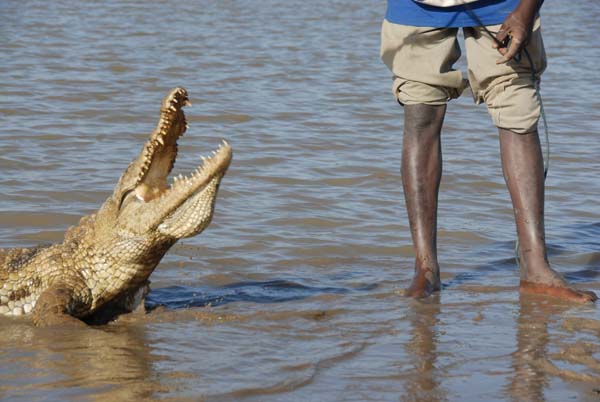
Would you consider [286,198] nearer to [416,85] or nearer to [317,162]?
[317,162]

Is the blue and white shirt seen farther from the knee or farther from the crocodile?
the crocodile

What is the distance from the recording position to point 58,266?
15.8 ft

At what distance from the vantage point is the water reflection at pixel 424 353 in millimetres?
3635

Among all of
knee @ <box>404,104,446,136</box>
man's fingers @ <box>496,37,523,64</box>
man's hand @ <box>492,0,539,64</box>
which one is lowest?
knee @ <box>404,104,446,136</box>

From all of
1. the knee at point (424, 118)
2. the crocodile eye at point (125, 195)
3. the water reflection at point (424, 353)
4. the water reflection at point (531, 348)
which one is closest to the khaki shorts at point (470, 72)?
the knee at point (424, 118)

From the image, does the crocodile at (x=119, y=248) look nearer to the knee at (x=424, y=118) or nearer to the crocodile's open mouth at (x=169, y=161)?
the crocodile's open mouth at (x=169, y=161)

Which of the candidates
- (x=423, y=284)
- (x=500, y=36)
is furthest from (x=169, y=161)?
(x=500, y=36)

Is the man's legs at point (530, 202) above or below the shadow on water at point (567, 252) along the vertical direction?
above

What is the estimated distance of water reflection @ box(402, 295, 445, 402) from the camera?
3.63m

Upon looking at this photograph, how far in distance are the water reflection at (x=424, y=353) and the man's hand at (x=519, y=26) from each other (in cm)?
110

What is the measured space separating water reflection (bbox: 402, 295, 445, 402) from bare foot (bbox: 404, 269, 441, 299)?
0.15 ft

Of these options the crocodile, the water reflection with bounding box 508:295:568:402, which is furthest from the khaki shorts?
the crocodile

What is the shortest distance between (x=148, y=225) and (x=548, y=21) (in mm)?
13386

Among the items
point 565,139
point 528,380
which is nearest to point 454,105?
point 565,139
